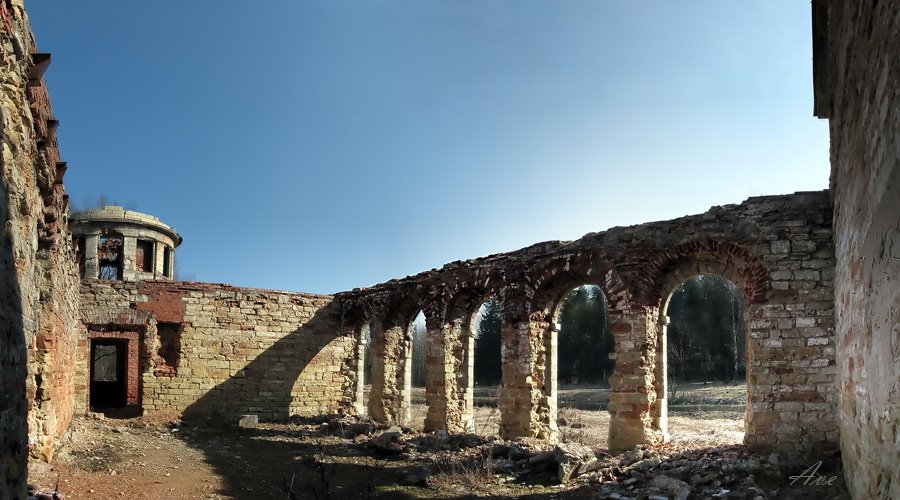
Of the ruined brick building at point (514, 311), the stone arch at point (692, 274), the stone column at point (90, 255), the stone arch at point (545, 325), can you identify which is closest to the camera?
the ruined brick building at point (514, 311)

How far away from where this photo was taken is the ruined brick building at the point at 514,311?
185 inches

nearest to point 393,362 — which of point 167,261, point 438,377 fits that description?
point 438,377

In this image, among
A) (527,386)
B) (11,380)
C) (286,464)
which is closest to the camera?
(11,380)

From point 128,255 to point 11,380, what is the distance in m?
20.5

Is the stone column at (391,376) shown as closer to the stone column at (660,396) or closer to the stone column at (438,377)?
the stone column at (438,377)

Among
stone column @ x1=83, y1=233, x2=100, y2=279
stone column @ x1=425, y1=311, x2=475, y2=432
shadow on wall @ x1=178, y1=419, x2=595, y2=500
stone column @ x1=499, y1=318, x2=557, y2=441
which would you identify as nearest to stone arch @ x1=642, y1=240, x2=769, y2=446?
stone column @ x1=499, y1=318, x2=557, y2=441

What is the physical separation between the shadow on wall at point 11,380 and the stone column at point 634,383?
8761mm

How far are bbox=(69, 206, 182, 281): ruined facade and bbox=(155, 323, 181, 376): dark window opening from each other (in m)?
6.17

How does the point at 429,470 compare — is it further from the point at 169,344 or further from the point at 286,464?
the point at 169,344

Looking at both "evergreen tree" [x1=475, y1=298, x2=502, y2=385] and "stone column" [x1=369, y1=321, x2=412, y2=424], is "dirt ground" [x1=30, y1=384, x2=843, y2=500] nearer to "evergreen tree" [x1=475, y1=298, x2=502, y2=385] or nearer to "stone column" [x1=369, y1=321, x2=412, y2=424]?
"stone column" [x1=369, y1=321, x2=412, y2=424]

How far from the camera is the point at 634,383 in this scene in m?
11.2

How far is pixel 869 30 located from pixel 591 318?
31.1m

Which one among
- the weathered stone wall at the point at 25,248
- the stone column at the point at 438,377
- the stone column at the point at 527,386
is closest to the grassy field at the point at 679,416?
the stone column at the point at 527,386

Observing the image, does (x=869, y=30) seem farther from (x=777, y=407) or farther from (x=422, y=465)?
(x=422, y=465)
